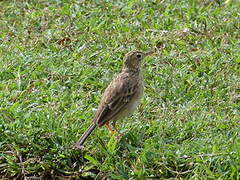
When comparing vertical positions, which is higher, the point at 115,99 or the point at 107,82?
the point at 115,99


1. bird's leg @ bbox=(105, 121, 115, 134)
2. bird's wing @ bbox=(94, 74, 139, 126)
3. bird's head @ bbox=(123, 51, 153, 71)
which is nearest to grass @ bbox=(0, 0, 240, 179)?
bird's leg @ bbox=(105, 121, 115, 134)

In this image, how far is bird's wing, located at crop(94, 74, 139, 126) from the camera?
7.69 m

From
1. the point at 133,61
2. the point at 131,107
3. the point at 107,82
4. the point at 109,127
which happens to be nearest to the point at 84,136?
the point at 109,127

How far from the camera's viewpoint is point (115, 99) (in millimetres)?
7840

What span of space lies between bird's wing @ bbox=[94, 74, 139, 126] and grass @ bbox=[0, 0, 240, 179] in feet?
0.83

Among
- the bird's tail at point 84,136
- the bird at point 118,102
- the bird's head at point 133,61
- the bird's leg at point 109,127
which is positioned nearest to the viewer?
the bird's tail at point 84,136

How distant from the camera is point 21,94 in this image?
894 cm

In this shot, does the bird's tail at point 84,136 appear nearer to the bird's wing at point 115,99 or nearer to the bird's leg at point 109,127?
the bird's wing at point 115,99

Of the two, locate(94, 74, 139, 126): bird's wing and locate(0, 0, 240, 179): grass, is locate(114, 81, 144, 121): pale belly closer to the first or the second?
locate(94, 74, 139, 126): bird's wing

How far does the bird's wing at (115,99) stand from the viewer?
25.2 feet

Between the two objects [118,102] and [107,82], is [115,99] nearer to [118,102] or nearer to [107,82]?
[118,102]

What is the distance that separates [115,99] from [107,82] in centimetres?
156

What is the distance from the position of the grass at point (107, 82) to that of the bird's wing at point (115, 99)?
25 cm

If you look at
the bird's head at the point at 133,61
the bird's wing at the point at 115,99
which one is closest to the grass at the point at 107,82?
the bird's wing at the point at 115,99
